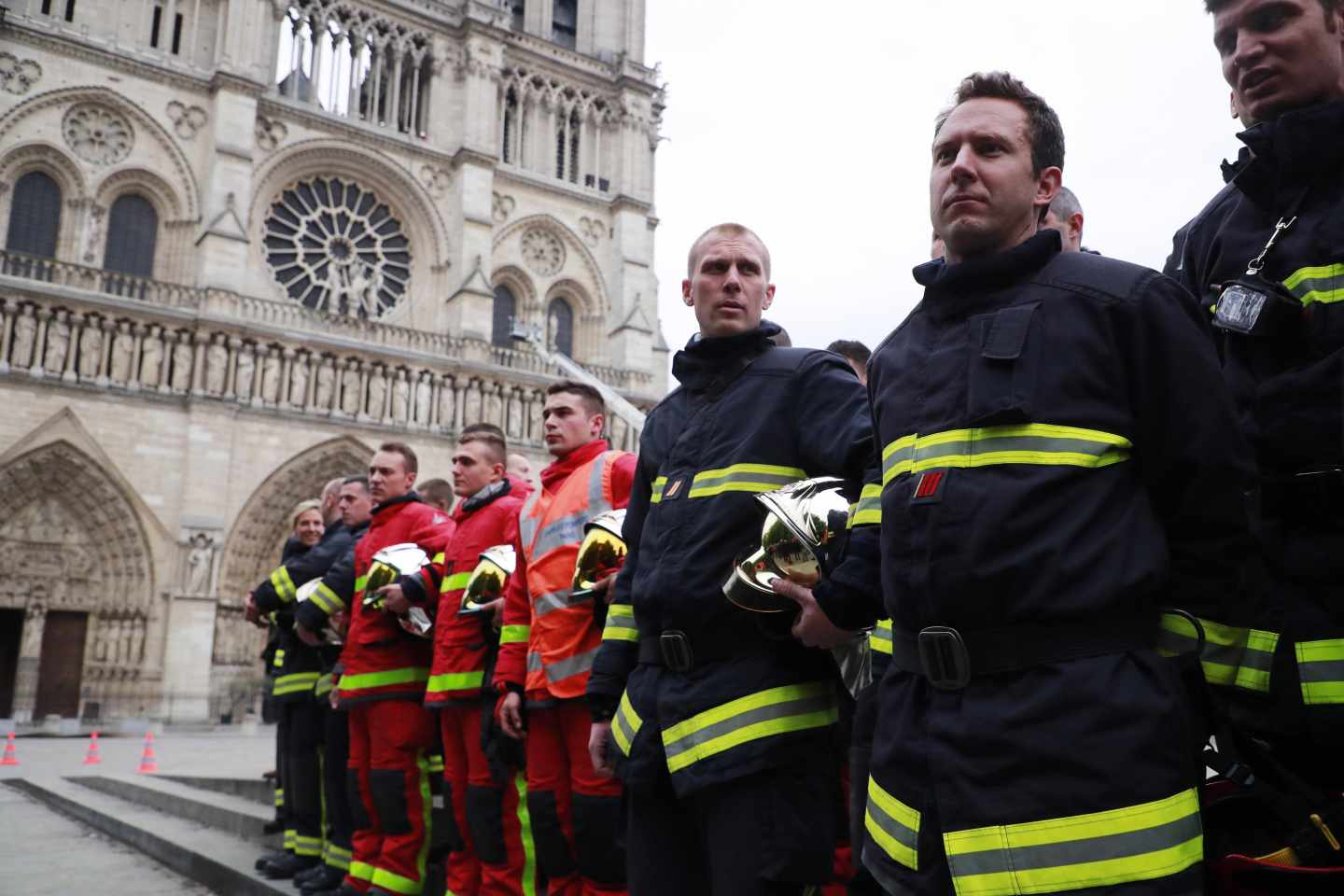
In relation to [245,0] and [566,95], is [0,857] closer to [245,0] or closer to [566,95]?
[245,0]

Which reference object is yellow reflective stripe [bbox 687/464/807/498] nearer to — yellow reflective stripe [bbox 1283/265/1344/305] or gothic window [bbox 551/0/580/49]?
yellow reflective stripe [bbox 1283/265/1344/305]

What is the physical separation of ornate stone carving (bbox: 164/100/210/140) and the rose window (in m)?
2.30

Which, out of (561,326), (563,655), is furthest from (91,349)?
(563,655)

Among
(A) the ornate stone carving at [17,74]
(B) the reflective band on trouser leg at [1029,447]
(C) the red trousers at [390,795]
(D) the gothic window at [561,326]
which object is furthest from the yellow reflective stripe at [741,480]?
(D) the gothic window at [561,326]

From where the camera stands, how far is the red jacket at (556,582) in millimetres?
3627

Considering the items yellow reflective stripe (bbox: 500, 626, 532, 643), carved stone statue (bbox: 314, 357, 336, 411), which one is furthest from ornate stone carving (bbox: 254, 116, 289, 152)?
yellow reflective stripe (bbox: 500, 626, 532, 643)

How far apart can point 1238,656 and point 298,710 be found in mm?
5688

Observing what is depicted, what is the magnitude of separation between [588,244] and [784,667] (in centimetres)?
2613

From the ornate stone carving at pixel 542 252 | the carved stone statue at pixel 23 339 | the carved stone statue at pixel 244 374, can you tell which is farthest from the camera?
the ornate stone carving at pixel 542 252

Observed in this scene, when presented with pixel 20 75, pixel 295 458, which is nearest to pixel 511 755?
pixel 295 458

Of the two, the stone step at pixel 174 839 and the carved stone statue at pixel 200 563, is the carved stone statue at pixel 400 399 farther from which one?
the stone step at pixel 174 839

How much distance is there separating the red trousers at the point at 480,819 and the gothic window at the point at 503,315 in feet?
74.1

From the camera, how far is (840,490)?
8.00ft

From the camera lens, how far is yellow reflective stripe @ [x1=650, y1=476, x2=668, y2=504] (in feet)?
9.22
